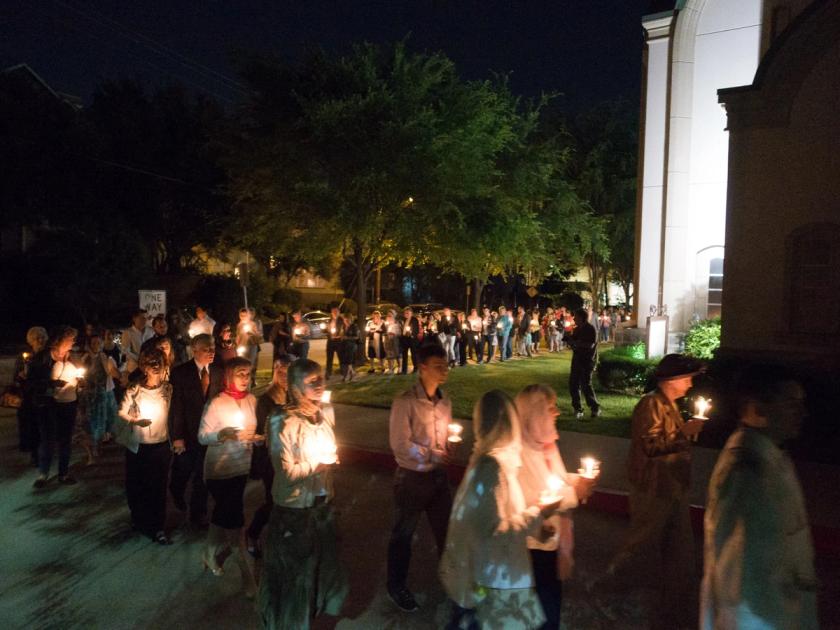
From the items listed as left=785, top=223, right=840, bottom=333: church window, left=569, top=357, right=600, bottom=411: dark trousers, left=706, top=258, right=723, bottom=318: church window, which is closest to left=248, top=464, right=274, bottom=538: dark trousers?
left=569, top=357, right=600, bottom=411: dark trousers

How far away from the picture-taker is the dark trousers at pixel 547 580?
12.3 feet

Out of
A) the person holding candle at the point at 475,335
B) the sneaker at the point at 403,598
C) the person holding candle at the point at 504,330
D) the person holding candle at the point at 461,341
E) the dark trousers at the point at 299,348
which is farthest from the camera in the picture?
the person holding candle at the point at 504,330

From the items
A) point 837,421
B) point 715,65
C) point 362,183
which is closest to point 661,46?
point 715,65

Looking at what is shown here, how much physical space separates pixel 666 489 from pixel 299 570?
246 centimetres

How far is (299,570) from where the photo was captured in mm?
3832

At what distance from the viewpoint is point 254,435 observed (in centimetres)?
525

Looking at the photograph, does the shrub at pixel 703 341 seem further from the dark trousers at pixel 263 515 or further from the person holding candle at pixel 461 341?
the dark trousers at pixel 263 515

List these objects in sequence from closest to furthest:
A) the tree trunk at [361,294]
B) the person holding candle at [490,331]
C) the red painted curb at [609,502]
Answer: the red painted curb at [609,502]
the tree trunk at [361,294]
the person holding candle at [490,331]

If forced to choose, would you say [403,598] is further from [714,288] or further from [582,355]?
[714,288]

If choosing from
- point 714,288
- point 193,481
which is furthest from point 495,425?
point 714,288

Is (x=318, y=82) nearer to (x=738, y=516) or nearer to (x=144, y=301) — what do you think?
(x=144, y=301)

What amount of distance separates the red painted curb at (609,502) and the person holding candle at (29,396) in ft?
12.5

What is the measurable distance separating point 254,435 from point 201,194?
97.4 ft

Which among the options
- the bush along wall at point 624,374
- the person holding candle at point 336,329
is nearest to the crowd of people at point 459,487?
the person holding candle at point 336,329
